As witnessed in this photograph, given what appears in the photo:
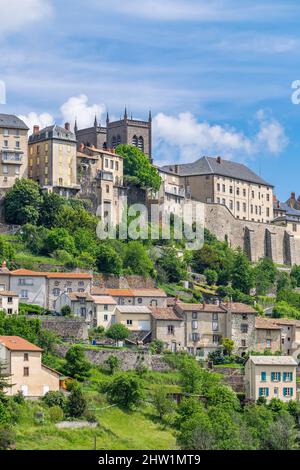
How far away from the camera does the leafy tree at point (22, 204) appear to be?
98.1 meters

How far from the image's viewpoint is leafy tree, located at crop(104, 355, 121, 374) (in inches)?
3004

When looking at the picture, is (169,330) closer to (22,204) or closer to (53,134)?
(22,204)

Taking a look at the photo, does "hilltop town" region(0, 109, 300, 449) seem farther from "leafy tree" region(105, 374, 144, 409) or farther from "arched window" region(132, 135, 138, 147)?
"arched window" region(132, 135, 138, 147)

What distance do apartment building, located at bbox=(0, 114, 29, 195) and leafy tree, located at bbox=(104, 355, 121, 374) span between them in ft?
91.2

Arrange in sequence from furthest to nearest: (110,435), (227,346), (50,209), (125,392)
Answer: (50,209) < (227,346) < (125,392) < (110,435)

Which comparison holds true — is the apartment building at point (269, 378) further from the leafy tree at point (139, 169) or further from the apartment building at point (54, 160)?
the leafy tree at point (139, 169)

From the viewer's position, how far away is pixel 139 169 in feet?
367

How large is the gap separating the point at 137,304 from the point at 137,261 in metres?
8.79

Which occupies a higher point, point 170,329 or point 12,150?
point 12,150

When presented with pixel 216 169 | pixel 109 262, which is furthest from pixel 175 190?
pixel 109 262

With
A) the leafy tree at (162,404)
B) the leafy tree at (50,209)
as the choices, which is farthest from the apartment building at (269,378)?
the leafy tree at (50,209)
